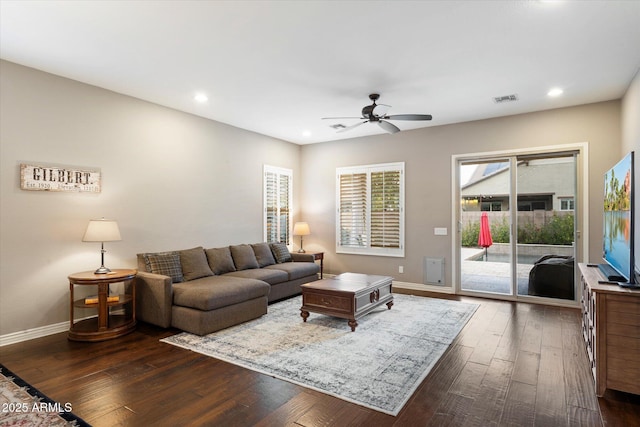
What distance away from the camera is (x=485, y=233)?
5.75 metres

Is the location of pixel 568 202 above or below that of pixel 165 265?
above

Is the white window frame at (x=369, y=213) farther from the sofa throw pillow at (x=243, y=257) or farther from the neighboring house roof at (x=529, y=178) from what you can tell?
the sofa throw pillow at (x=243, y=257)

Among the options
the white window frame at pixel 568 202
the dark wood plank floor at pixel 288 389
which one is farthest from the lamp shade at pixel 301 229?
the white window frame at pixel 568 202

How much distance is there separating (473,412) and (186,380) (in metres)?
2.20

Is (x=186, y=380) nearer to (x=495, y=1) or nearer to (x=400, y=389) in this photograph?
(x=400, y=389)

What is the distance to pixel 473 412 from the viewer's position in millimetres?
2318

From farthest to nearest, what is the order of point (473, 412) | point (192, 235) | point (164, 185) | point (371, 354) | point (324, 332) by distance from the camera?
point (192, 235)
point (164, 185)
point (324, 332)
point (371, 354)
point (473, 412)

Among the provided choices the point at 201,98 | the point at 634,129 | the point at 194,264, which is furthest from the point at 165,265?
the point at 634,129

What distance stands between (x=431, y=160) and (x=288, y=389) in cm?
481

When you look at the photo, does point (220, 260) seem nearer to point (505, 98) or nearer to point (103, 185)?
point (103, 185)

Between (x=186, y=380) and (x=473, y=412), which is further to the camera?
(x=186, y=380)

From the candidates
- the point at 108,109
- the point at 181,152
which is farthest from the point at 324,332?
the point at 108,109

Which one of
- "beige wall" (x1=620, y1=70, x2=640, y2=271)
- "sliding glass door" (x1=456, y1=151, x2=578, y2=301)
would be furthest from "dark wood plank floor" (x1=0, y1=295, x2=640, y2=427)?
"sliding glass door" (x1=456, y1=151, x2=578, y2=301)

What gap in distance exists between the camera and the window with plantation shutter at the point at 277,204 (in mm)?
6824
